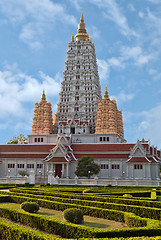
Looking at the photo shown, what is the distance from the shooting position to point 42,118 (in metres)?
75.1

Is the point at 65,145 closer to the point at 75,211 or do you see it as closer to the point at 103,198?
the point at 103,198

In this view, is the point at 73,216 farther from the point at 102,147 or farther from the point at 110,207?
the point at 102,147

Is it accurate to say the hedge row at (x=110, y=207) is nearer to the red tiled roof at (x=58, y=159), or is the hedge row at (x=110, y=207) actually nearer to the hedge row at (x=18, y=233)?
the hedge row at (x=18, y=233)

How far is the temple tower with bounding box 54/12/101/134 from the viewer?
247 ft

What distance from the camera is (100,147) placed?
208 ft

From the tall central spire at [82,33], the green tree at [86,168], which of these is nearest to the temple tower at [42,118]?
the green tree at [86,168]

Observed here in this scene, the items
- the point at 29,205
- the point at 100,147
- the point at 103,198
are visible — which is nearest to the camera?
the point at 29,205

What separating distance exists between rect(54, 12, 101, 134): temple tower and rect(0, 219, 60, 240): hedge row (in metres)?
59.9

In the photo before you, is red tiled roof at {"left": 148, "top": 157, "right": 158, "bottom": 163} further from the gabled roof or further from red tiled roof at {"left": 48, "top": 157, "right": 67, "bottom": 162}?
red tiled roof at {"left": 48, "top": 157, "right": 67, "bottom": 162}

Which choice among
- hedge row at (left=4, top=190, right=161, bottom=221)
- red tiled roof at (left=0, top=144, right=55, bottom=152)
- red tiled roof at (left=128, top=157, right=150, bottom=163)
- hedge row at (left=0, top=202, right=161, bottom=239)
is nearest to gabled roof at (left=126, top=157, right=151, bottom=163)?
red tiled roof at (left=128, top=157, right=150, bottom=163)

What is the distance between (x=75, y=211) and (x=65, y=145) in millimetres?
49031

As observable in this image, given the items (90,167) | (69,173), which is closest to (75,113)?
(69,173)

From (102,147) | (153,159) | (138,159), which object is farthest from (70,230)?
(102,147)

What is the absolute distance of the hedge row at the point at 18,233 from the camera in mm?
11203
